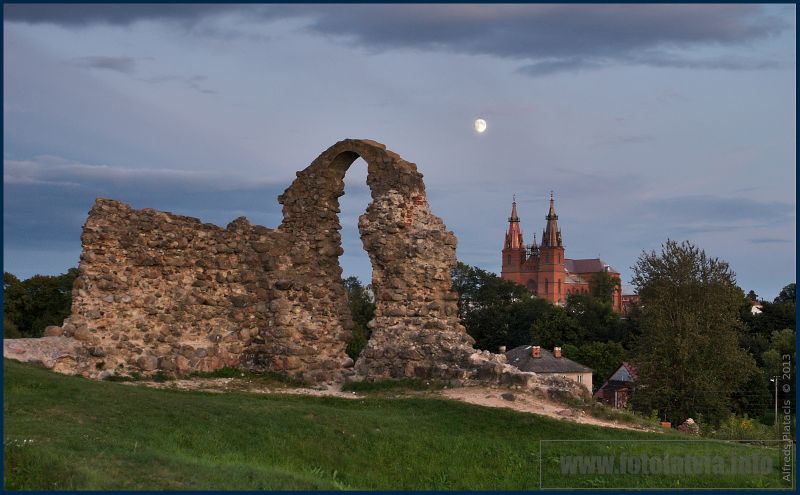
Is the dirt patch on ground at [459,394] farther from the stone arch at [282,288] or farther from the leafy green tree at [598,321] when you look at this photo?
the leafy green tree at [598,321]

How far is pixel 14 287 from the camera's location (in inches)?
1104

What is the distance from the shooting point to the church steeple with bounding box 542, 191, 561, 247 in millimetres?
192500

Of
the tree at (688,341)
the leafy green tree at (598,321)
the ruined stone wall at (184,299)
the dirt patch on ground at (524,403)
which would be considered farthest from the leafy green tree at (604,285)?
the dirt patch on ground at (524,403)

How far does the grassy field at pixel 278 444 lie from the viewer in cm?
808

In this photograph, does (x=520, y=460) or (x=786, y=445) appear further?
(x=786, y=445)

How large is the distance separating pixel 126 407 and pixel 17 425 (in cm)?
168

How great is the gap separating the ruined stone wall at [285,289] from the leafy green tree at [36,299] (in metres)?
12.2

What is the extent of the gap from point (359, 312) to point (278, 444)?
34669mm

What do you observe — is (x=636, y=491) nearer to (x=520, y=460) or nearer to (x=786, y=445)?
(x=520, y=460)

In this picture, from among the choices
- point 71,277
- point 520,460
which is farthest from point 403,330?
point 71,277

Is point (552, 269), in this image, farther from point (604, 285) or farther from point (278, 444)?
point (278, 444)

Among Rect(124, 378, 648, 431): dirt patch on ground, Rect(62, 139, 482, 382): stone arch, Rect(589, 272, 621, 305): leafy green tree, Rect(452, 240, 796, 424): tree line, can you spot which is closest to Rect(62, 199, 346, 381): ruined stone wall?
Rect(62, 139, 482, 382): stone arch

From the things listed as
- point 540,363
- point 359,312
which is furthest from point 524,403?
point 540,363

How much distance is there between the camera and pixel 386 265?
54.6ft
